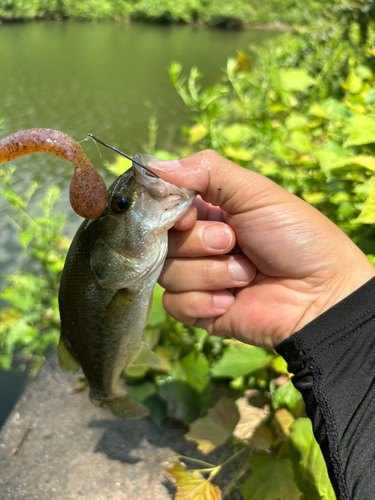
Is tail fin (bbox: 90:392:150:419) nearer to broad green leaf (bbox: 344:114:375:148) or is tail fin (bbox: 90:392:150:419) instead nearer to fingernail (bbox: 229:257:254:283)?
fingernail (bbox: 229:257:254:283)

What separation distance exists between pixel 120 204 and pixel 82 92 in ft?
49.3

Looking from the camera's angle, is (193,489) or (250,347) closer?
(193,489)

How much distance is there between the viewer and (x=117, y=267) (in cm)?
167

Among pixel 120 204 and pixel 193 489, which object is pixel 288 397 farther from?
pixel 120 204

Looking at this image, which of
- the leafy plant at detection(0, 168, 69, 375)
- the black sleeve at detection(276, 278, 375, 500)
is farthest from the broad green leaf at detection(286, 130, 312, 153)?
the leafy plant at detection(0, 168, 69, 375)

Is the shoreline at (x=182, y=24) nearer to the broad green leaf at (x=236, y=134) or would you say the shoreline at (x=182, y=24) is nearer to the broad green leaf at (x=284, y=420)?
the broad green leaf at (x=236, y=134)

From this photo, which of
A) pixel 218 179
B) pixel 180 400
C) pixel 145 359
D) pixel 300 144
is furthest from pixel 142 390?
pixel 300 144

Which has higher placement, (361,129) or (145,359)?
(361,129)

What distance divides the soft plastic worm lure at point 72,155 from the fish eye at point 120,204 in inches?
2.5

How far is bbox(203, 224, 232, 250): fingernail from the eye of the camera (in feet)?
6.20

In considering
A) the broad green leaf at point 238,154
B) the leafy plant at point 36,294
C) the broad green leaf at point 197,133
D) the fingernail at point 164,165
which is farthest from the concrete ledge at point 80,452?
the broad green leaf at point 197,133

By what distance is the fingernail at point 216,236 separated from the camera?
189 centimetres

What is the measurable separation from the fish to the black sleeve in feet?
2.45

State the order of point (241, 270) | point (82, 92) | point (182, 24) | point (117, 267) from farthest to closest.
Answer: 1. point (182, 24)
2. point (82, 92)
3. point (241, 270)
4. point (117, 267)
